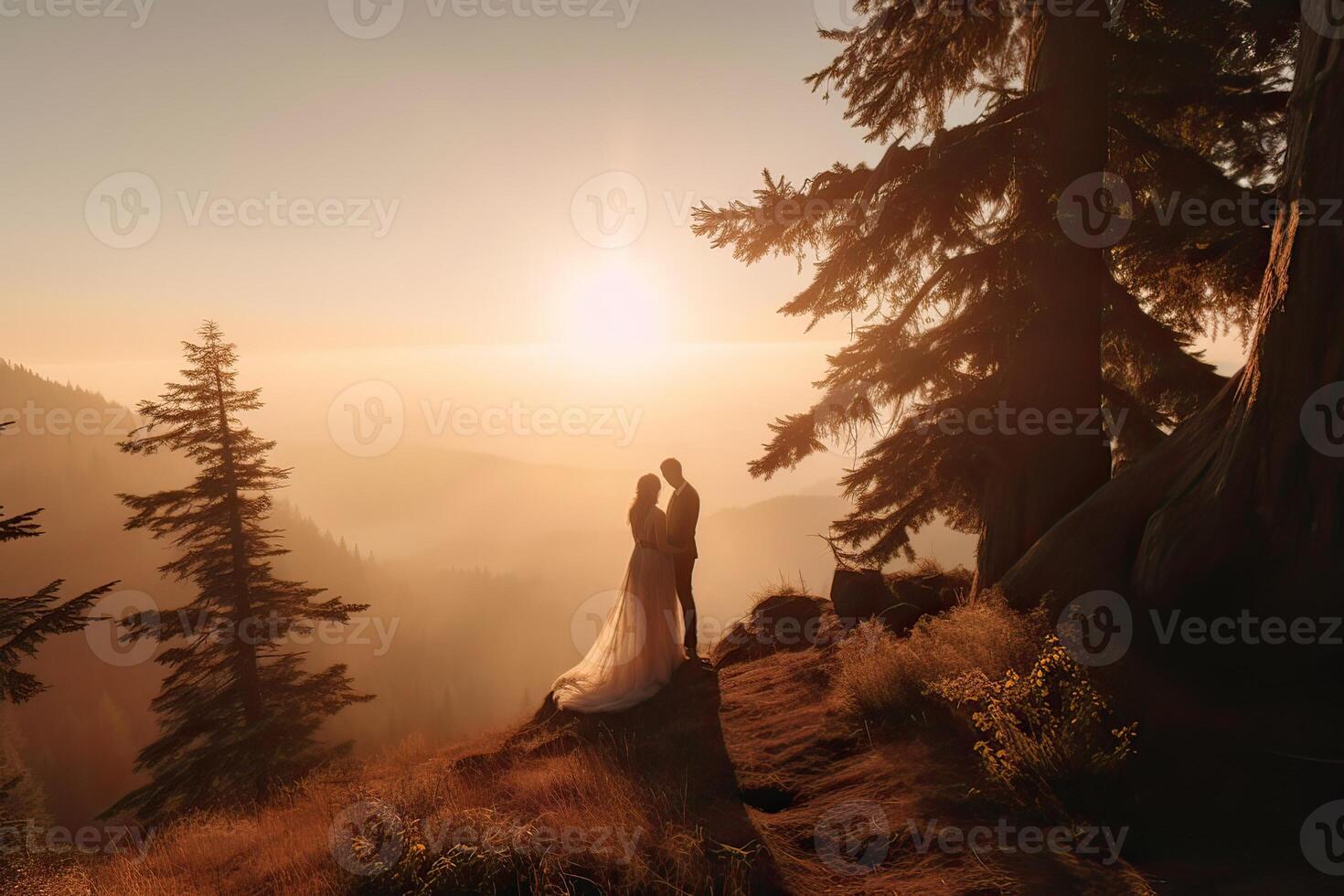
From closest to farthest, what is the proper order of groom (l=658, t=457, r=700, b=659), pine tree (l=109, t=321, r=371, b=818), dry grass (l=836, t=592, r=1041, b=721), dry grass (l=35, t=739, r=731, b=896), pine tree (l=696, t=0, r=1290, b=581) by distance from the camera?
dry grass (l=35, t=739, r=731, b=896), dry grass (l=836, t=592, r=1041, b=721), pine tree (l=696, t=0, r=1290, b=581), groom (l=658, t=457, r=700, b=659), pine tree (l=109, t=321, r=371, b=818)

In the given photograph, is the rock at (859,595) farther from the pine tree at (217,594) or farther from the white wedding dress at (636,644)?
the pine tree at (217,594)

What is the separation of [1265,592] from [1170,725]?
4.48 ft

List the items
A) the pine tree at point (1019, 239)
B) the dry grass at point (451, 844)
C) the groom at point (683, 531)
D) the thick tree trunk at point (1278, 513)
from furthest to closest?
the groom at point (683, 531) < the pine tree at point (1019, 239) < the thick tree trunk at point (1278, 513) < the dry grass at point (451, 844)

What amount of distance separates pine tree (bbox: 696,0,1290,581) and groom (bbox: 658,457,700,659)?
1274 millimetres

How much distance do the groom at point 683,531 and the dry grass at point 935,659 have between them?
3.05 m

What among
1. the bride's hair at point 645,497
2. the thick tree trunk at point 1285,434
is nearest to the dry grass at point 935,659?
the thick tree trunk at point 1285,434

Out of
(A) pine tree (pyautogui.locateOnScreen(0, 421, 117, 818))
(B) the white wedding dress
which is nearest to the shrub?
(B) the white wedding dress

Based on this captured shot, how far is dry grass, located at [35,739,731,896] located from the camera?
4004 mm

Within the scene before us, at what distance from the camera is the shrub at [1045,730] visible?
405cm

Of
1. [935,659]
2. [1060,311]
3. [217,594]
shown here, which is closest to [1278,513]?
[935,659]

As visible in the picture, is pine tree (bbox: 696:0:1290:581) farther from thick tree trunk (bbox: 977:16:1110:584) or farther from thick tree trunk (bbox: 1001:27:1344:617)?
thick tree trunk (bbox: 1001:27:1344:617)

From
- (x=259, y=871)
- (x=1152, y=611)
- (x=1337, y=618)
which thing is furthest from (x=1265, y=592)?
(x=259, y=871)

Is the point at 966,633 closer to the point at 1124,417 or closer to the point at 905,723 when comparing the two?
the point at 905,723

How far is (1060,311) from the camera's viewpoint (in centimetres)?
793
